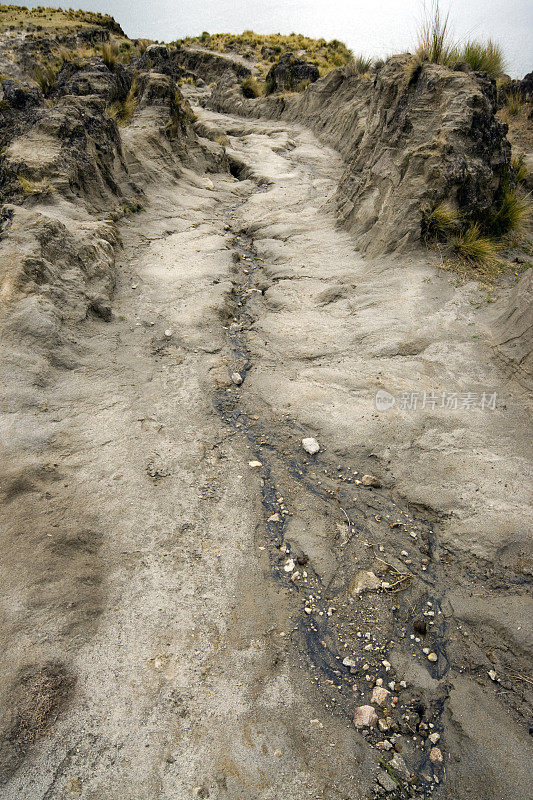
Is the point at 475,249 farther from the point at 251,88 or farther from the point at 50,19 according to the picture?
the point at 50,19

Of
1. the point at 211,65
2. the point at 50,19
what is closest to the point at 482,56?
the point at 211,65

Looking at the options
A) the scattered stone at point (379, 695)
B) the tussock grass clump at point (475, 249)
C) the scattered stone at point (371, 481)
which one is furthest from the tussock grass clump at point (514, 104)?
the scattered stone at point (379, 695)

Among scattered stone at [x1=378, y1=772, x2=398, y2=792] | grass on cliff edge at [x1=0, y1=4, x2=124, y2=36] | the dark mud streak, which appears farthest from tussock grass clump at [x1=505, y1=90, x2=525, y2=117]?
grass on cliff edge at [x1=0, y1=4, x2=124, y2=36]

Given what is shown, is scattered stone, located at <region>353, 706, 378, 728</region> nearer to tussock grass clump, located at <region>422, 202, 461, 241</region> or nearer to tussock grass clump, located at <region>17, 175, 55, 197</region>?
tussock grass clump, located at <region>422, 202, 461, 241</region>

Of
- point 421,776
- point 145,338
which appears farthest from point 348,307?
point 421,776

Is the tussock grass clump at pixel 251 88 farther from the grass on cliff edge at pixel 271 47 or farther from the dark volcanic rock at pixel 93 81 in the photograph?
the dark volcanic rock at pixel 93 81
